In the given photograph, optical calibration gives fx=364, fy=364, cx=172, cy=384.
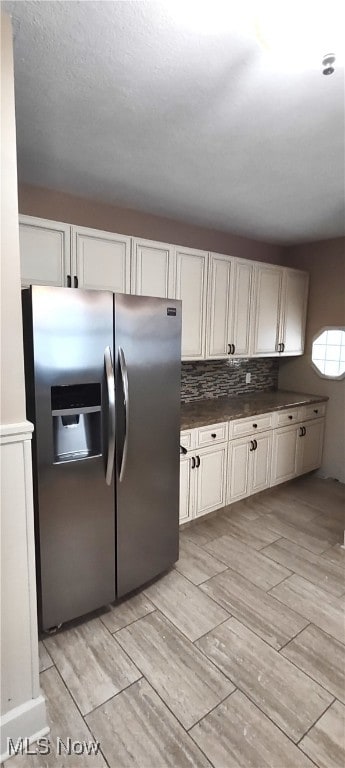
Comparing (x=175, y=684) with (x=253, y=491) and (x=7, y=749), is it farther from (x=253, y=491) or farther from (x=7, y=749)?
(x=253, y=491)

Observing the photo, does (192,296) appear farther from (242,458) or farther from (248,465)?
(248,465)

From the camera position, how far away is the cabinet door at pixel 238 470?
299cm

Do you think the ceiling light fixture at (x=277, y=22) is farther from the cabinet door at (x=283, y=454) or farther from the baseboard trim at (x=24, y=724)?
the cabinet door at (x=283, y=454)

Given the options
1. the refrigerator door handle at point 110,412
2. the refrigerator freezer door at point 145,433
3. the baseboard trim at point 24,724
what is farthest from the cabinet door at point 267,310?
the baseboard trim at point 24,724

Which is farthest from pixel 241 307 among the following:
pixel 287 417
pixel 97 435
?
pixel 97 435

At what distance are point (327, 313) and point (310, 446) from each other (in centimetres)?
139

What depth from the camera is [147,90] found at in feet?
4.65

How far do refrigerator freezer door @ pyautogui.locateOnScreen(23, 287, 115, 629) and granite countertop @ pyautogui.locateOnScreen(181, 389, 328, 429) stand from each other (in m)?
0.92

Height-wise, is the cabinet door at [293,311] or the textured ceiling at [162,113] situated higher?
the textured ceiling at [162,113]

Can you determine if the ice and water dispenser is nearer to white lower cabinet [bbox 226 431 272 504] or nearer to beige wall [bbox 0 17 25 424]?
beige wall [bbox 0 17 25 424]

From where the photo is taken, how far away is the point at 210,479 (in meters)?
2.86

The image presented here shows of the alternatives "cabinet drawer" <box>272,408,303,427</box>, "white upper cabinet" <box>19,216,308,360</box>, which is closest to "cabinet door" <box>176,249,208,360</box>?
"white upper cabinet" <box>19,216,308,360</box>

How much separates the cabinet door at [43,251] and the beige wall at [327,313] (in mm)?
2676

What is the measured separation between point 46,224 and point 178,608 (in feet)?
7.66
